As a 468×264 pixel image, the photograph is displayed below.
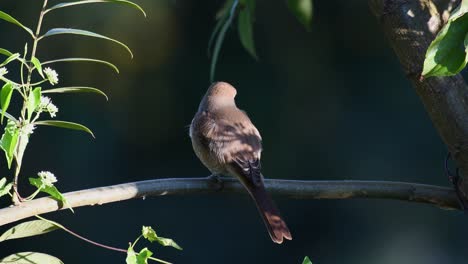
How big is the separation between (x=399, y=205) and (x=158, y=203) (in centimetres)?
181

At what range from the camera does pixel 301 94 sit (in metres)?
6.00

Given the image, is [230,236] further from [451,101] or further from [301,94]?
[451,101]

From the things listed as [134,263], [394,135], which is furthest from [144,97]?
[134,263]

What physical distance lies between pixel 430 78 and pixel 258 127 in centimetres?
409

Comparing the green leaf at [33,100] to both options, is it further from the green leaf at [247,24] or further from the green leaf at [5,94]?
the green leaf at [247,24]

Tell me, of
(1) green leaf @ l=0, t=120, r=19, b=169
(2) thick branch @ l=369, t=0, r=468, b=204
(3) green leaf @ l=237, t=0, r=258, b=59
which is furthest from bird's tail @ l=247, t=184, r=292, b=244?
(1) green leaf @ l=0, t=120, r=19, b=169

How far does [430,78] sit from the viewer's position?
1712 mm

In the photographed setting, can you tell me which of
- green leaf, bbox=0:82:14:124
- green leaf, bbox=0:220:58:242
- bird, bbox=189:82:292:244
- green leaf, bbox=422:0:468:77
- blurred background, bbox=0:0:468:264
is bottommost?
blurred background, bbox=0:0:468:264

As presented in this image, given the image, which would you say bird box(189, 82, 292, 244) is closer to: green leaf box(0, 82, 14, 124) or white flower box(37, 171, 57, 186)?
white flower box(37, 171, 57, 186)

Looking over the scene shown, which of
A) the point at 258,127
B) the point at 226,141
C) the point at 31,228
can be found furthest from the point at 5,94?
the point at 258,127

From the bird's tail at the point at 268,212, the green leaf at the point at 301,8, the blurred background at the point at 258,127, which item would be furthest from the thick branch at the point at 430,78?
the blurred background at the point at 258,127

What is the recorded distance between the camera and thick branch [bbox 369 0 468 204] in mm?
1708

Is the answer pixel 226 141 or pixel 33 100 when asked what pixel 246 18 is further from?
pixel 33 100

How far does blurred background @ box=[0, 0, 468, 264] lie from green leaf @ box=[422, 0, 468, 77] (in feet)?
13.7
